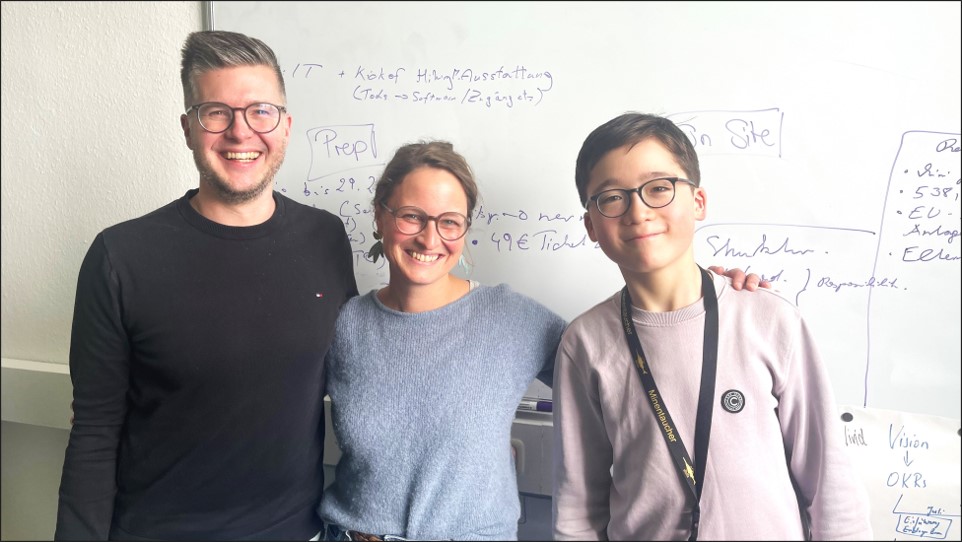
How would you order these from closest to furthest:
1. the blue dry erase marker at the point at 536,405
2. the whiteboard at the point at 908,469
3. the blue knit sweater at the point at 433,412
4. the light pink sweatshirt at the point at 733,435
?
the light pink sweatshirt at the point at 733,435 < the blue knit sweater at the point at 433,412 < the whiteboard at the point at 908,469 < the blue dry erase marker at the point at 536,405

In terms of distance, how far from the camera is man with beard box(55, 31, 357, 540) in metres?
1.02

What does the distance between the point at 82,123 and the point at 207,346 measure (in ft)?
2.57

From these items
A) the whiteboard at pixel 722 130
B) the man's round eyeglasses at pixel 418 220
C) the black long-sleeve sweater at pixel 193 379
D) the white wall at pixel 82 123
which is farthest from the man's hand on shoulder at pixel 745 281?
the white wall at pixel 82 123

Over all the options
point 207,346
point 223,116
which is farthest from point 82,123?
point 207,346

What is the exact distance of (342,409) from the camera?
1058mm

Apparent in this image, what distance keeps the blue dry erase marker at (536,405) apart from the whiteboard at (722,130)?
0.74 ft

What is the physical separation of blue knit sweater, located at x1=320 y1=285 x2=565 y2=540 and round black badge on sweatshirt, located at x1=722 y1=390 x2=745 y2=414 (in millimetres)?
333

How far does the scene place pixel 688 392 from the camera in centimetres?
91

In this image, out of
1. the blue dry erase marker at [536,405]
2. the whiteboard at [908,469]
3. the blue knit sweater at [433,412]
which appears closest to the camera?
the blue knit sweater at [433,412]

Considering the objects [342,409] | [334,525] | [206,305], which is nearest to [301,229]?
[206,305]

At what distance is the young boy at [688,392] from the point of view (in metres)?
0.88

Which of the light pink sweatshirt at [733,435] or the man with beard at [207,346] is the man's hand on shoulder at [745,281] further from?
the man with beard at [207,346]

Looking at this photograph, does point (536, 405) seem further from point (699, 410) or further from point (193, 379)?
point (193, 379)

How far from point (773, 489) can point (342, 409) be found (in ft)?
2.52
